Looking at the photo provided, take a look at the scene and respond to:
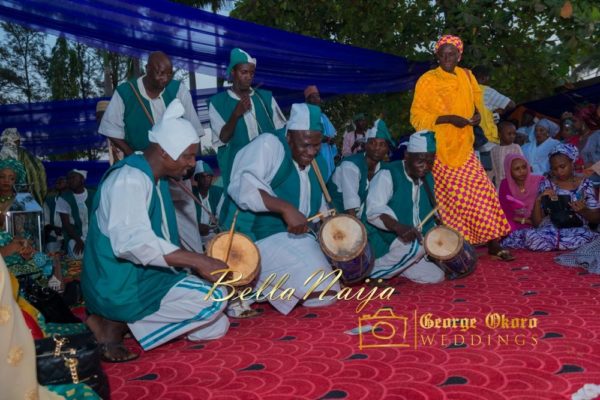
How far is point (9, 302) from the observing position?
5.63ft

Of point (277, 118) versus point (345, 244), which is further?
point (277, 118)

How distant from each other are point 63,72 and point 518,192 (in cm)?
1830

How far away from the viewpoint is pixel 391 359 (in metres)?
2.94

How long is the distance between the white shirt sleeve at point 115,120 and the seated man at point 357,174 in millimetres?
1718

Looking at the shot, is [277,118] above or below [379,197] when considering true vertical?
above

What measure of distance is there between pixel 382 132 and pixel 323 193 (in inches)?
45.6

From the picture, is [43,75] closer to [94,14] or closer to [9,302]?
[94,14]

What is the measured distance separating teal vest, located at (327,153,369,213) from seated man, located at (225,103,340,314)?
851 mm

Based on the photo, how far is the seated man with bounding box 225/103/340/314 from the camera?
415 cm

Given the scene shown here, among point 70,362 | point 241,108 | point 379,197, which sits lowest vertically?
point 70,362

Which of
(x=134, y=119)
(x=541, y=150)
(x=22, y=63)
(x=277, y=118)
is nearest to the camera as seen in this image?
(x=134, y=119)

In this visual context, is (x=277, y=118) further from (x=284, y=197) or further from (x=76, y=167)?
(x=76, y=167)

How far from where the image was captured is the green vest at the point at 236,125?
5281 millimetres

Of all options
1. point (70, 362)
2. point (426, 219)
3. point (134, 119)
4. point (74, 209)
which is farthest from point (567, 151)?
point (74, 209)
